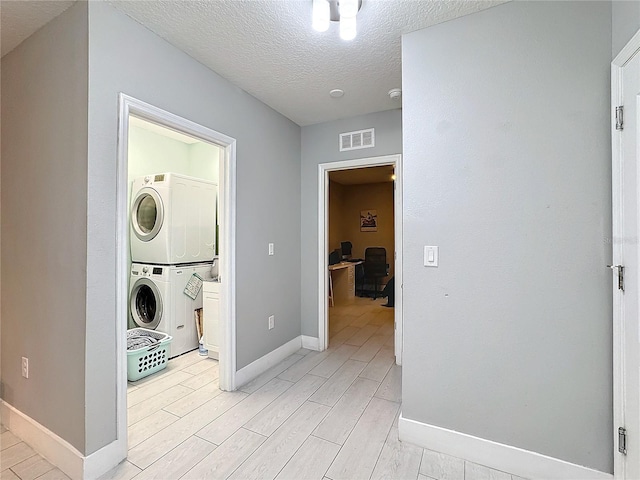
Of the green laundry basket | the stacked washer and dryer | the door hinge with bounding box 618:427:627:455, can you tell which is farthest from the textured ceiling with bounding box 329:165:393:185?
the door hinge with bounding box 618:427:627:455

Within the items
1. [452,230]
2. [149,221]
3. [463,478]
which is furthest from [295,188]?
[463,478]

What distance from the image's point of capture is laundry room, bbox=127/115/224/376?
3.00 meters

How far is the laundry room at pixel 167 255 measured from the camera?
118 inches

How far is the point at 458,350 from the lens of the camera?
1.67m

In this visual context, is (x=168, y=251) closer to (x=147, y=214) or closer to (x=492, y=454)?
(x=147, y=214)

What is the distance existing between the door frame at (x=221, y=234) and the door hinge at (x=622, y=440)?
2294 millimetres

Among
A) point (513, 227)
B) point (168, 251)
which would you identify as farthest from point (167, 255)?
point (513, 227)

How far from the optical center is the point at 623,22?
126cm

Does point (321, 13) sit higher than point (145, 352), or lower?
higher

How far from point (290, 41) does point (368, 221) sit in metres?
5.45

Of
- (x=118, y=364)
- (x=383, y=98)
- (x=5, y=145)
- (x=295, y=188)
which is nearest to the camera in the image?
(x=118, y=364)

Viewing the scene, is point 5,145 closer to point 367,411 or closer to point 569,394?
point 367,411

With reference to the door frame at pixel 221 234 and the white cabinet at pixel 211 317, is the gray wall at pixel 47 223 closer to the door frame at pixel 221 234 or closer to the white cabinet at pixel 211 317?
the door frame at pixel 221 234

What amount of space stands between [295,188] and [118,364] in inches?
87.3
